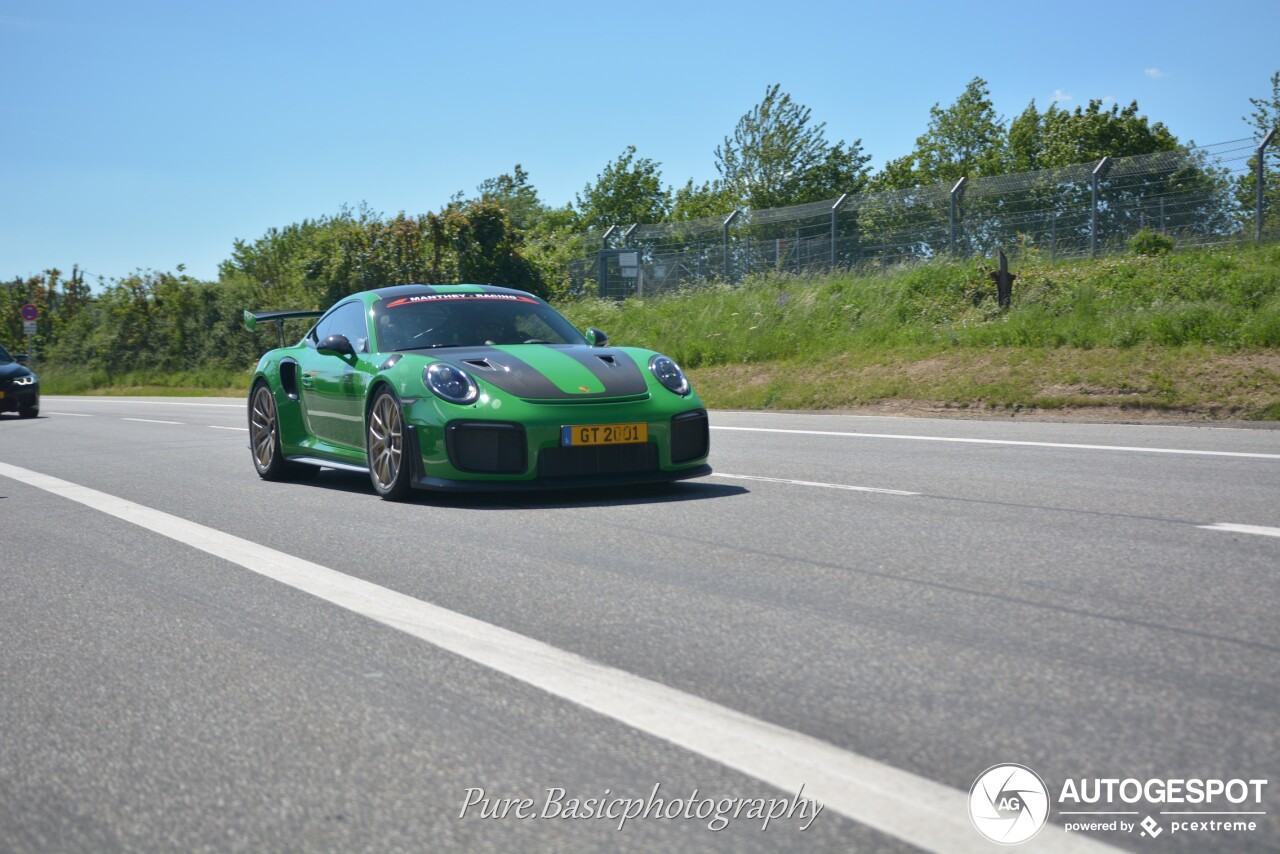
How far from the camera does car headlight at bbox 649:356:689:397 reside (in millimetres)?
7852

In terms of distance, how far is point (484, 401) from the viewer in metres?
7.38

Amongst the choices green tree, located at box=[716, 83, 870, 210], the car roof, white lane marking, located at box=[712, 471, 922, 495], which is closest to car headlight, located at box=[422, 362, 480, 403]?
the car roof

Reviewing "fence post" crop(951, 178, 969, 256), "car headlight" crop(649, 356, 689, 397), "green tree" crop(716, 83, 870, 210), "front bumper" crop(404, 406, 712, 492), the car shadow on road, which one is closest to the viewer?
"front bumper" crop(404, 406, 712, 492)

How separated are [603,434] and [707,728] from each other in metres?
4.34

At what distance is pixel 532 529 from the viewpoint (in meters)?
6.39

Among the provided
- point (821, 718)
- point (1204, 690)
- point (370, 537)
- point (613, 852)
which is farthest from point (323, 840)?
point (370, 537)

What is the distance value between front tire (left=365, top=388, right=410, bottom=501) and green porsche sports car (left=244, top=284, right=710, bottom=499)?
1 cm

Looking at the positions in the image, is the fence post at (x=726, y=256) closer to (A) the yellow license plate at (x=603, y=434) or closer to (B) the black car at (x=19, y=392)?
(B) the black car at (x=19, y=392)

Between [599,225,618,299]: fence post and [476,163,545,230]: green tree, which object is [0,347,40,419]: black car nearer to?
[599,225,618,299]: fence post

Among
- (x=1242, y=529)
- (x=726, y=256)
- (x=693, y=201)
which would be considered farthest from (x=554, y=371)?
(x=693, y=201)

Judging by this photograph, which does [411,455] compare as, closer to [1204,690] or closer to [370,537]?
[370,537]

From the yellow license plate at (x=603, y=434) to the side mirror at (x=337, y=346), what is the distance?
6.14 ft

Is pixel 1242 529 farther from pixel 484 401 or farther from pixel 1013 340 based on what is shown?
pixel 1013 340

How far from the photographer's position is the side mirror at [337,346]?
8367mm
